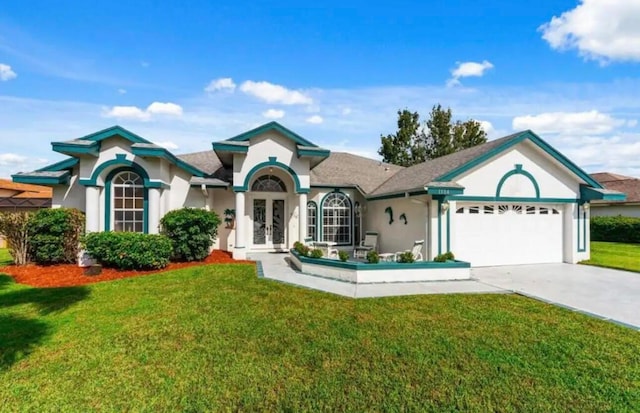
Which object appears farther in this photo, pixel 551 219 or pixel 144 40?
pixel 551 219

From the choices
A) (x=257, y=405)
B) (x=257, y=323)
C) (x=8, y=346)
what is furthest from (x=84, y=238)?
(x=257, y=405)

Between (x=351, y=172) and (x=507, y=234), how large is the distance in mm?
8762

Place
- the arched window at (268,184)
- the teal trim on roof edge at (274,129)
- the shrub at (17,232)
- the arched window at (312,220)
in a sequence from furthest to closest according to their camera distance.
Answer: the arched window at (312,220) → the arched window at (268,184) → the teal trim on roof edge at (274,129) → the shrub at (17,232)

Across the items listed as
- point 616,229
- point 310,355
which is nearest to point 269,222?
point 310,355

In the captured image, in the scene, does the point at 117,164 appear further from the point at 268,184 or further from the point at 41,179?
the point at 268,184

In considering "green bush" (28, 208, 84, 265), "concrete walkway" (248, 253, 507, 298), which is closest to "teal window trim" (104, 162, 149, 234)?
"green bush" (28, 208, 84, 265)

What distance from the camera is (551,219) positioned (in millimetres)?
13844

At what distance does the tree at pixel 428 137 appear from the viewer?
1391 inches

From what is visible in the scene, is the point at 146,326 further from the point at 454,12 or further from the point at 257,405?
the point at 454,12

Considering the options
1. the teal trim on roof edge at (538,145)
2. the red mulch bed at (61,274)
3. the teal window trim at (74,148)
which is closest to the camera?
A: the red mulch bed at (61,274)

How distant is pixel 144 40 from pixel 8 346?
38.1 ft

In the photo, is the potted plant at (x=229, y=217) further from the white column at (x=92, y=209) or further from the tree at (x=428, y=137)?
the tree at (x=428, y=137)

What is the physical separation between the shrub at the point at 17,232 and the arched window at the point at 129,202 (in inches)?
108

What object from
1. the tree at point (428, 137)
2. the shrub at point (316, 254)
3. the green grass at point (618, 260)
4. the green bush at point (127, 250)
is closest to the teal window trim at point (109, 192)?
the green bush at point (127, 250)
